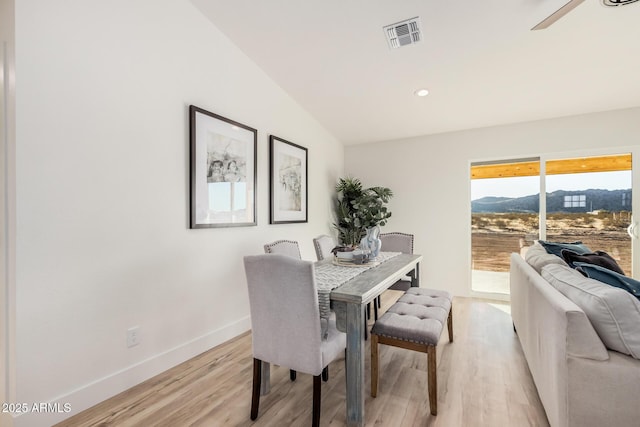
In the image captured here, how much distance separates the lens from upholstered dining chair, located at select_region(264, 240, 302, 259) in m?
2.33

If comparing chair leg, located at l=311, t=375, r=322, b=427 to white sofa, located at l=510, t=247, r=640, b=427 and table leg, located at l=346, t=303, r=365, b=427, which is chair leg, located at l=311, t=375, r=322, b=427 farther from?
white sofa, located at l=510, t=247, r=640, b=427

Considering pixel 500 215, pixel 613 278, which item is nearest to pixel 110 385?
pixel 613 278

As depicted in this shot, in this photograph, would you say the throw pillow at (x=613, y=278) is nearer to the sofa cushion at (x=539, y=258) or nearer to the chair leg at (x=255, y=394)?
the sofa cushion at (x=539, y=258)

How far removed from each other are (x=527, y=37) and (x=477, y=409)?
276 cm

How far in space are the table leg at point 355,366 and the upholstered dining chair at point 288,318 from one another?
12 centimetres

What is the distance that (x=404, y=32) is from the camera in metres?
2.47

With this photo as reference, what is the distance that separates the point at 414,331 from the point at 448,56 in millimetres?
2398

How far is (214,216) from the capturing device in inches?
103

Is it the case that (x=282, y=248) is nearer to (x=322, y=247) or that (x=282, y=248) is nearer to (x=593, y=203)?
(x=322, y=247)

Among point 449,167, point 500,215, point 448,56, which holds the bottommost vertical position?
point 500,215

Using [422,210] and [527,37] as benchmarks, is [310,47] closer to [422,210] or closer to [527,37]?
[527,37]

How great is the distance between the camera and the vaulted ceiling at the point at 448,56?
2.28 meters

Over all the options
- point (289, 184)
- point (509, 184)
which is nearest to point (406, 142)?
point (509, 184)

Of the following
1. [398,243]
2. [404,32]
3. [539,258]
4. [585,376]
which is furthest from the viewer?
[398,243]
